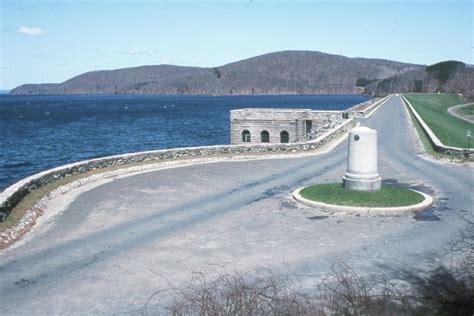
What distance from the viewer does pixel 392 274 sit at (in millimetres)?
8492

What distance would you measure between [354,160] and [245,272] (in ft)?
21.9

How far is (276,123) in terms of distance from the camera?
43.3 m

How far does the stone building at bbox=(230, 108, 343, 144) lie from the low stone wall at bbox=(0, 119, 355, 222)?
14956mm

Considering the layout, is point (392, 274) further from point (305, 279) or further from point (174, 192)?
point (174, 192)

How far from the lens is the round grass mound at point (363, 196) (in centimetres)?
1289

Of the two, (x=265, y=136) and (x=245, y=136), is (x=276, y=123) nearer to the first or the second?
(x=265, y=136)

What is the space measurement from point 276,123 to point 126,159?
83.5 feet

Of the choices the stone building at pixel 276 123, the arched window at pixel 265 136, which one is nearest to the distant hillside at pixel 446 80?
the stone building at pixel 276 123

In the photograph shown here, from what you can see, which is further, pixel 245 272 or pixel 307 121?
pixel 307 121

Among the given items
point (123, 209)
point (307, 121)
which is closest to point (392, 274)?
point (123, 209)

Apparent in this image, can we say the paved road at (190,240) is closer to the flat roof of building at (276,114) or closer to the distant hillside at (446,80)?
the flat roof of building at (276,114)

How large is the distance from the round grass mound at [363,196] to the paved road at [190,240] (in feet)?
2.06

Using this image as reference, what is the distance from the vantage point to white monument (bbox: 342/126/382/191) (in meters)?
14.1

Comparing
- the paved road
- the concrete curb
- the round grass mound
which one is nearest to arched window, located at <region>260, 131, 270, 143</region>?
the paved road
